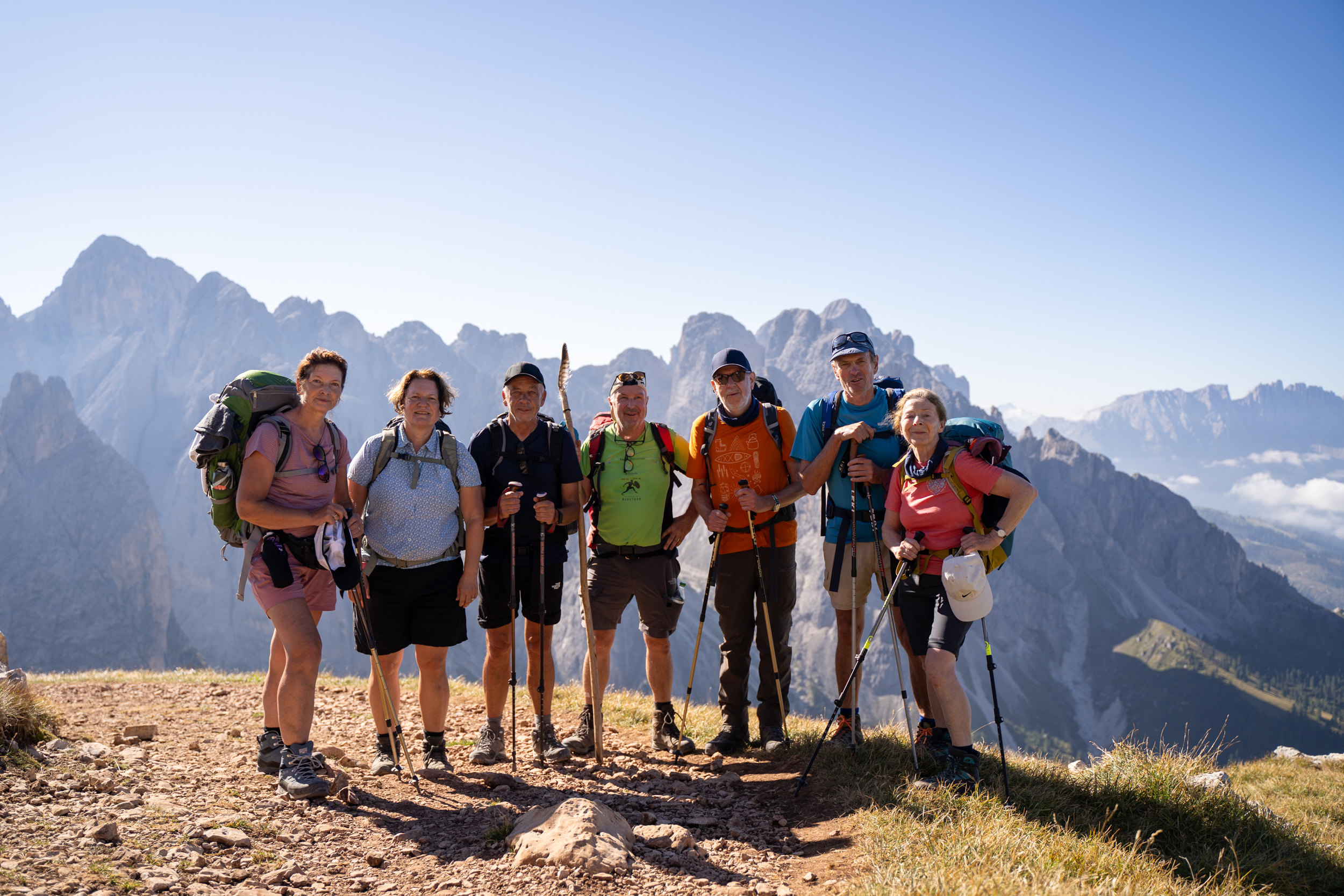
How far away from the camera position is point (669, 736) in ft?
26.9

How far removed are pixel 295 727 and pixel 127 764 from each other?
1961 mm

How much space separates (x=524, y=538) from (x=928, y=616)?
4.33 metres

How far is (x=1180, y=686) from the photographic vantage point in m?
195

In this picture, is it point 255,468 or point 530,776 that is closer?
point 255,468

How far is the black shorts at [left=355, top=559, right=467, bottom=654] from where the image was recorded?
6852mm

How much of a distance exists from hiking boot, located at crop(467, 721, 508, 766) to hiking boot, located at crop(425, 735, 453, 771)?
290 millimetres

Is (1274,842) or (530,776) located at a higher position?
(530,776)

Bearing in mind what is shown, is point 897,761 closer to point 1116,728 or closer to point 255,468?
point 255,468

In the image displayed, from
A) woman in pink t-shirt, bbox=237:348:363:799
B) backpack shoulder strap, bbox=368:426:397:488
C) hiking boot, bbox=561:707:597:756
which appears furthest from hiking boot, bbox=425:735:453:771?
backpack shoulder strap, bbox=368:426:397:488

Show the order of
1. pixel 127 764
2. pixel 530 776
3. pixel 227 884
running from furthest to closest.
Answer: pixel 530 776, pixel 127 764, pixel 227 884

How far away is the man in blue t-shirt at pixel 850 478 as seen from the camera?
7.65m

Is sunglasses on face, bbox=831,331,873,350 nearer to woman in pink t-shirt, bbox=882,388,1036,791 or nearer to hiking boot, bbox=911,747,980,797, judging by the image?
woman in pink t-shirt, bbox=882,388,1036,791

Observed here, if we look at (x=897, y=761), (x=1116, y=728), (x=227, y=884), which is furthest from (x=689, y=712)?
(x=1116, y=728)

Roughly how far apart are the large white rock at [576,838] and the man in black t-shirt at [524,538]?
210cm
